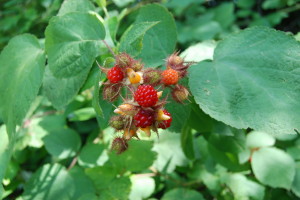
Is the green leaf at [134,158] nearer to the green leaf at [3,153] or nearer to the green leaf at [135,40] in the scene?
the green leaf at [3,153]

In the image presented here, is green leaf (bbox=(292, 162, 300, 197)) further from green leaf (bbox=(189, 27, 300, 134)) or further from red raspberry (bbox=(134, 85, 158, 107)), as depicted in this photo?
red raspberry (bbox=(134, 85, 158, 107))

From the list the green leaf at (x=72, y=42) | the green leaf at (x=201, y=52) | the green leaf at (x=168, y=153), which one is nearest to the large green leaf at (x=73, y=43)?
the green leaf at (x=72, y=42)

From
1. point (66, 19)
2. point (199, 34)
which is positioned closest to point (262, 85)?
point (66, 19)

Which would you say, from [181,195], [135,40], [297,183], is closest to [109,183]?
[181,195]

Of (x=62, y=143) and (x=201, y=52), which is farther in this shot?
(x=62, y=143)

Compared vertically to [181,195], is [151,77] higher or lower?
higher

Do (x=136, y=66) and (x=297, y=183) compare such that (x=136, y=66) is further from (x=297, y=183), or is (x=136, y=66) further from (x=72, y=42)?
(x=297, y=183)
